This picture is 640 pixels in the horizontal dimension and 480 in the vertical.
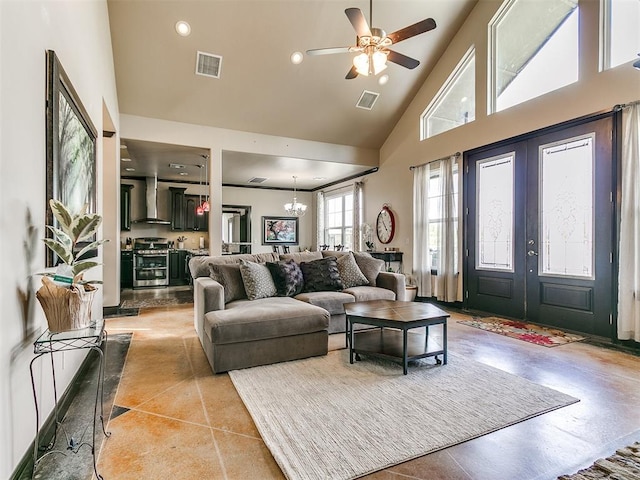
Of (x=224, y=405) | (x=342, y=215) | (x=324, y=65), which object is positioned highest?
(x=324, y=65)

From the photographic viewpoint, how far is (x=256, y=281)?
146 inches

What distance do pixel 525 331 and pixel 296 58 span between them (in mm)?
4748

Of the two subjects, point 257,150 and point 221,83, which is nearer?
point 221,83

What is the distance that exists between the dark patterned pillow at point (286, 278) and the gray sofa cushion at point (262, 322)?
597mm

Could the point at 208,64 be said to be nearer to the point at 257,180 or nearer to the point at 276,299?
the point at 276,299

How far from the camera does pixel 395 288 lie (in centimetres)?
Answer: 441

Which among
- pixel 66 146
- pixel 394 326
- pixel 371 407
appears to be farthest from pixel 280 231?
pixel 371 407

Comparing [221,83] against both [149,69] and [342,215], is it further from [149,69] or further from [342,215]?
[342,215]

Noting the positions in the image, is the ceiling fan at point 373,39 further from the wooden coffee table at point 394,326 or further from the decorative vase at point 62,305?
the decorative vase at point 62,305

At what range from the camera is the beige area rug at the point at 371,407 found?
1.75 meters

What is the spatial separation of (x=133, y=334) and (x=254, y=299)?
1585 millimetres

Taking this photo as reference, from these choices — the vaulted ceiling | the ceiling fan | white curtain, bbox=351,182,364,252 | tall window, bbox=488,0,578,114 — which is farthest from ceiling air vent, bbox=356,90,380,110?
the ceiling fan

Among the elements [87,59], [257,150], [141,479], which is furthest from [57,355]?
[257,150]

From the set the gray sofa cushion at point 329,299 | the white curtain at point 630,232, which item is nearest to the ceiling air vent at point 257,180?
the gray sofa cushion at point 329,299
